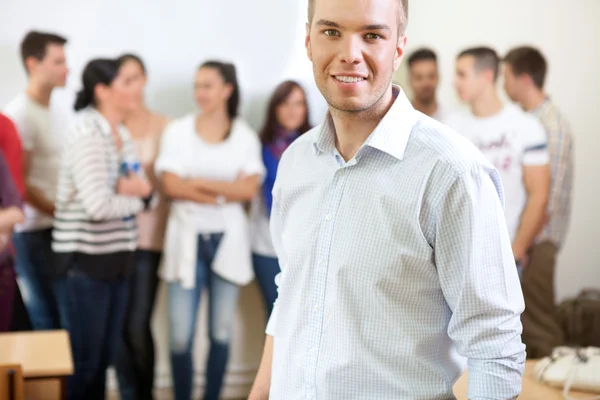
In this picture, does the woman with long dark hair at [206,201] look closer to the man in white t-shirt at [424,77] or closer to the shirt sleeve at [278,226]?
the man in white t-shirt at [424,77]

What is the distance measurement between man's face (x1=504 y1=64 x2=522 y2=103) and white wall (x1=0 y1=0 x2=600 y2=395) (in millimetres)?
133

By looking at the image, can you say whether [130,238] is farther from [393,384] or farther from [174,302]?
[393,384]

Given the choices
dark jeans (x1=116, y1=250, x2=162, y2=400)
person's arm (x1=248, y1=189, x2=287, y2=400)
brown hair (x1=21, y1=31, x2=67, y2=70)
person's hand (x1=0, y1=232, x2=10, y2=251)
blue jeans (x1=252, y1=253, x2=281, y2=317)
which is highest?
brown hair (x1=21, y1=31, x2=67, y2=70)

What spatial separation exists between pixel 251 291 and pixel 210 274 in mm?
346

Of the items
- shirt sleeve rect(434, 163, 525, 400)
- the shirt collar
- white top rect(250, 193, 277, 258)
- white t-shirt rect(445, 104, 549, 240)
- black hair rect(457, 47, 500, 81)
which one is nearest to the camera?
shirt sleeve rect(434, 163, 525, 400)

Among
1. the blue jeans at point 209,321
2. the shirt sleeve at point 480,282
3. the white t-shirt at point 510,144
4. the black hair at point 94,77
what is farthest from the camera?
the white t-shirt at point 510,144

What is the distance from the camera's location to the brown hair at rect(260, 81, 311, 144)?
4215 millimetres

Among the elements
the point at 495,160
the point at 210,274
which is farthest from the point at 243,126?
the point at 495,160

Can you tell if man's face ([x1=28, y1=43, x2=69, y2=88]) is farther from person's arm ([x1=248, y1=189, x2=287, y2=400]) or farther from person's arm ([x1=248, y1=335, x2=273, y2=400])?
person's arm ([x1=248, y1=335, x2=273, y2=400])

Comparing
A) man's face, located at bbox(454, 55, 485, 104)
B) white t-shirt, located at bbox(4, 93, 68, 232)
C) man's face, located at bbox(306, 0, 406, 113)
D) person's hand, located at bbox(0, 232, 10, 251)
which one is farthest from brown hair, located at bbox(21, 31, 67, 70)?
man's face, located at bbox(306, 0, 406, 113)

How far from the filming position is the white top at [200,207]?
4.06 meters

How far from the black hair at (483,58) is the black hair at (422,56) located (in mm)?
166

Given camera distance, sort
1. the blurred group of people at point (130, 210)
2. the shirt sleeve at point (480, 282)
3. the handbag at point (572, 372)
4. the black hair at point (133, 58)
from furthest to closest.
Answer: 1. the black hair at point (133, 58)
2. the blurred group of people at point (130, 210)
3. the handbag at point (572, 372)
4. the shirt sleeve at point (480, 282)

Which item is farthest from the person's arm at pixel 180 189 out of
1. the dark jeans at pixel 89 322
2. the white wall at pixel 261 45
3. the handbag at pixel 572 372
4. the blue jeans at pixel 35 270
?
the handbag at pixel 572 372
